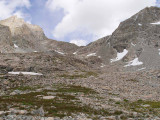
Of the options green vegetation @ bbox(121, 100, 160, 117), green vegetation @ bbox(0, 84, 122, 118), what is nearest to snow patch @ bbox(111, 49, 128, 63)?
green vegetation @ bbox(121, 100, 160, 117)

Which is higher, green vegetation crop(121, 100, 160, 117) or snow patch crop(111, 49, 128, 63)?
snow patch crop(111, 49, 128, 63)

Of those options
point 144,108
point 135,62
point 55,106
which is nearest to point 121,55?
point 135,62

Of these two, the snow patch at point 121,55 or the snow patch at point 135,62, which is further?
the snow patch at point 121,55

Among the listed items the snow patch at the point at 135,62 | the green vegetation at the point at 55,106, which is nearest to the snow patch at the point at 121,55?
the snow patch at the point at 135,62

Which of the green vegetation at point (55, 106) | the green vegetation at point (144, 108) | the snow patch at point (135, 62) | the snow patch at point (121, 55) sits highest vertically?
the snow patch at point (121, 55)

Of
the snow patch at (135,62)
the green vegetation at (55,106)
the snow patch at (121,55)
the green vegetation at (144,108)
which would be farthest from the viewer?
the snow patch at (121,55)

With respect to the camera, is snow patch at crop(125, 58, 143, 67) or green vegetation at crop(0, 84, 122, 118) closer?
green vegetation at crop(0, 84, 122, 118)

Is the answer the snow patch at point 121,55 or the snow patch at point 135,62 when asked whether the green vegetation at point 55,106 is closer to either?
the snow patch at point 135,62

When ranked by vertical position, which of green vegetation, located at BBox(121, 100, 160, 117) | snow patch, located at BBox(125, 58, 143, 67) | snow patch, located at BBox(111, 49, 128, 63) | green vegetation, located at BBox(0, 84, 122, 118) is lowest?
green vegetation, located at BBox(121, 100, 160, 117)

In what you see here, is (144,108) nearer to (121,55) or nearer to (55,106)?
(55,106)

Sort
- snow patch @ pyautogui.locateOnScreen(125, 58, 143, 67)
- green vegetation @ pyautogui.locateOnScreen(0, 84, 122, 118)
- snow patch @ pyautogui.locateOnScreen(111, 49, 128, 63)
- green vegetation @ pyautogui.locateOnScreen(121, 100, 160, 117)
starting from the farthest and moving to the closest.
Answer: snow patch @ pyautogui.locateOnScreen(111, 49, 128, 63) → snow patch @ pyautogui.locateOnScreen(125, 58, 143, 67) → green vegetation @ pyautogui.locateOnScreen(121, 100, 160, 117) → green vegetation @ pyautogui.locateOnScreen(0, 84, 122, 118)

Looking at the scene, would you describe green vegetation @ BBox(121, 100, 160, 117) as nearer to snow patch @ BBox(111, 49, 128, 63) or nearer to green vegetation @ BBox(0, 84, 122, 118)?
green vegetation @ BBox(0, 84, 122, 118)

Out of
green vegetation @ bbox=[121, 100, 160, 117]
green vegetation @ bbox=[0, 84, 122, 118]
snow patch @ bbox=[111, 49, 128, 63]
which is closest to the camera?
green vegetation @ bbox=[0, 84, 122, 118]

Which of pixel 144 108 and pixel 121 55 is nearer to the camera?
pixel 144 108
